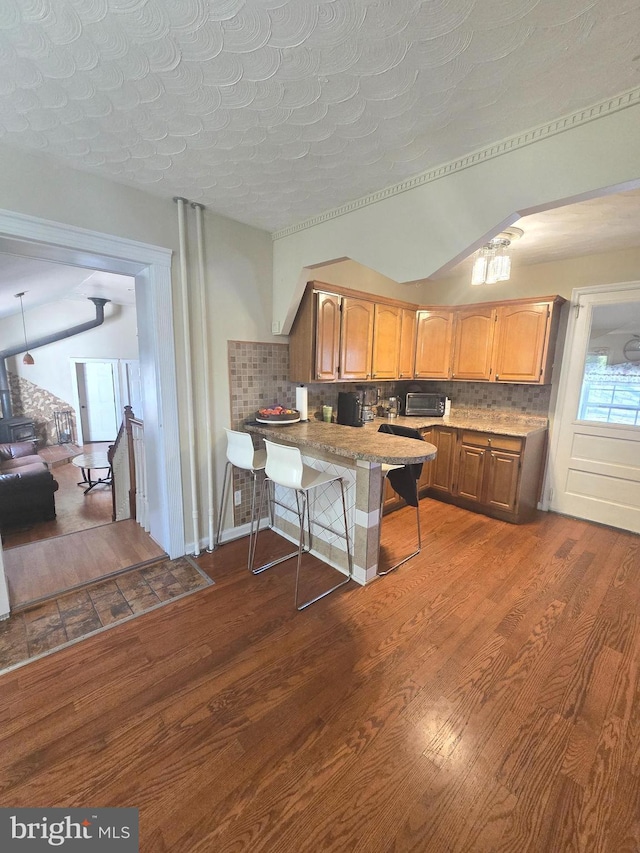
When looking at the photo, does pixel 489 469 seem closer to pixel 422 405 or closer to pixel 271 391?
pixel 422 405

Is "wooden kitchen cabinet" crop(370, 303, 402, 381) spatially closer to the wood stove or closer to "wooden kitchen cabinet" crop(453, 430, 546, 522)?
"wooden kitchen cabinet" crop(453, 430, 546, 522)

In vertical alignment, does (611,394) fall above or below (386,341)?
below

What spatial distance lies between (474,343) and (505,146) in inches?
93.0

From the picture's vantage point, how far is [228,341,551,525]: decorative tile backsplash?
9.35 ft

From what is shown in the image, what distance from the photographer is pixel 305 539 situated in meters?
2.82

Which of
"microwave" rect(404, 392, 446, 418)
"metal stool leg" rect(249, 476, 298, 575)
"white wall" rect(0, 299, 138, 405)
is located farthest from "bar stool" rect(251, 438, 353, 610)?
"white wall" rect(0, 299, 138, 405)

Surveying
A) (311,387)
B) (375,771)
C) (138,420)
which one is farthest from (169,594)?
(311,387)

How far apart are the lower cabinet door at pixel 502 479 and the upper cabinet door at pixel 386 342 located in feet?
4.37

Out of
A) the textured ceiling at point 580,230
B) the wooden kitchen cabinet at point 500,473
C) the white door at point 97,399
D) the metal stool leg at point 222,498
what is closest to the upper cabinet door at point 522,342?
the textured ceiling at point 580,230

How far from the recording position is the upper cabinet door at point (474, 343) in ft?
11.9

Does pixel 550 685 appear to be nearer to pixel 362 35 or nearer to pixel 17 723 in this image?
pixel 17 723

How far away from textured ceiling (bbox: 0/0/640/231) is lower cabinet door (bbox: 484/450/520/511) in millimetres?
2567

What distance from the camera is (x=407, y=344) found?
12.9 feet

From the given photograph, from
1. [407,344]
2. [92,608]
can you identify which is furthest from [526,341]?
[92,608]
